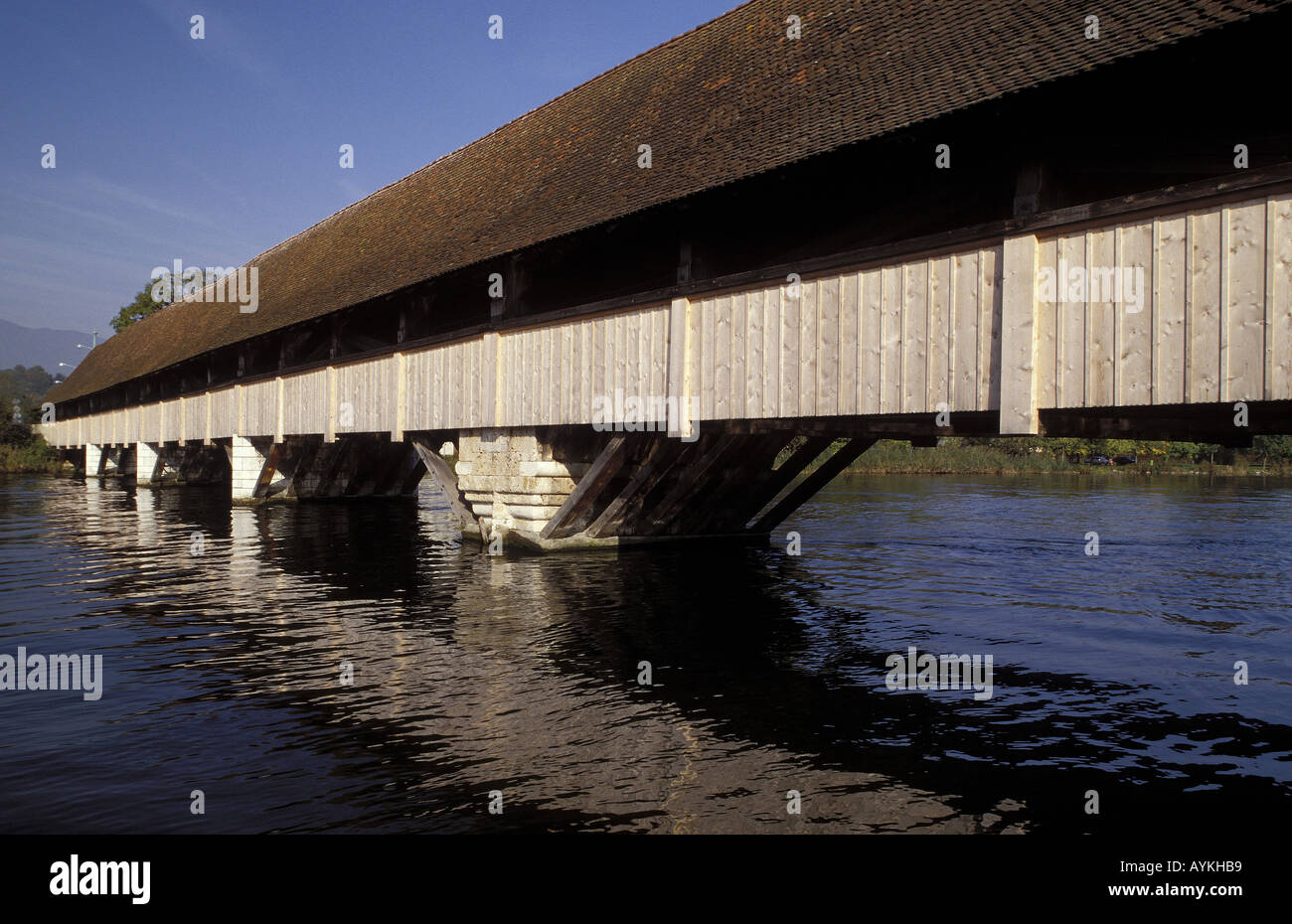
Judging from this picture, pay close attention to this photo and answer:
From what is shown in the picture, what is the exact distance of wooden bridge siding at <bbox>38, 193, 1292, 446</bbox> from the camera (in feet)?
17.7

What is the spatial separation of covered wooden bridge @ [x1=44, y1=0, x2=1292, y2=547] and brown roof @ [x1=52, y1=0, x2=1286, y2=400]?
0.14 ft

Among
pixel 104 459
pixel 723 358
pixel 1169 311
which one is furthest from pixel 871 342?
pixel 104 459

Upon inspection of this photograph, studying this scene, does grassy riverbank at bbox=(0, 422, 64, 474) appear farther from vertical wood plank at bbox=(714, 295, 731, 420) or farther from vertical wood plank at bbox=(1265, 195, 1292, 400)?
vertical wood plank at bbox=(1265, 195, 1292, 400)

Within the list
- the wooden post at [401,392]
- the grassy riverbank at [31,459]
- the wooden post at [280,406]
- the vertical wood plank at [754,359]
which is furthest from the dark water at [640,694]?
the grassy riverbank at [31,459]

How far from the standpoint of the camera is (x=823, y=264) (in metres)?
7.78

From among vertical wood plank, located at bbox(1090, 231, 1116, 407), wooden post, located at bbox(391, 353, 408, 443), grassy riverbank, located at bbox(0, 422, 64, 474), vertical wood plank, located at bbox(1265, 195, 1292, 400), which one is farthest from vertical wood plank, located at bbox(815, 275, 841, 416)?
grassy riverbank, located at bbox(0, 422, 64, 474)

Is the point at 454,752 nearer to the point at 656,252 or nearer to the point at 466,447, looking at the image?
the point at 656,252

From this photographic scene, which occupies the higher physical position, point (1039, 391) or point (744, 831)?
point (1039, 391)

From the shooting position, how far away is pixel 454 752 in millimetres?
4523

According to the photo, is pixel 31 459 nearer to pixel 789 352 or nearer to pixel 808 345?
pixel 789 352

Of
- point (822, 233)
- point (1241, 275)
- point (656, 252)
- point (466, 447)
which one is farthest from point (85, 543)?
point (1241, 275)

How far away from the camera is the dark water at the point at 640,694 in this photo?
154 inches
